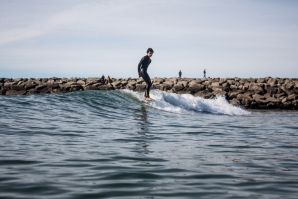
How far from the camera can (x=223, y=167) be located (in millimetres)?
5000

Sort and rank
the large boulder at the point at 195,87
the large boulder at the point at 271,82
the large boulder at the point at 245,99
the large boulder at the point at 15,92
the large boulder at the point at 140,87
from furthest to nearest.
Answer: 1. the large boulder at the point at 271,82
2. the large boulder at the point at 15,92
3. the large boulder at the point at 195,87
4. the large boulder at the point at 140,87
5. the large boulder at the point at 245,99

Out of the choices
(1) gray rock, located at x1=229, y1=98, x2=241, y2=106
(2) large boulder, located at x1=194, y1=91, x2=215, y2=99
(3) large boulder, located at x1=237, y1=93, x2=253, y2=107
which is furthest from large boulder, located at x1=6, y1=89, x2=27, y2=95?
(3) large boulder, located at x1=237, y1=93, x2=253, y2=107

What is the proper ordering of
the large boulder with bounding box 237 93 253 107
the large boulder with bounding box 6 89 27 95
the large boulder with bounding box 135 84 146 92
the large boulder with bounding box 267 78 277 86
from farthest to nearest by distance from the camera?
the large boulder with bounding box 267 78 277 86
the large boulder with bounding box 6 89 27 95
the large boulder with bounding box 135 84 146 92
the large boulder with bounding box 237 93 253 107

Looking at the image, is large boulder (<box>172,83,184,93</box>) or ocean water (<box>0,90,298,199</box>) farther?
large boulder (<box>172,83,184,93</box>)

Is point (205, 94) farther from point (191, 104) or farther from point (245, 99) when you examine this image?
point (191, 104)

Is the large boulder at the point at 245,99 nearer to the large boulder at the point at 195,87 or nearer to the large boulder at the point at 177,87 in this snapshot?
the large boulder at the point at 195,87

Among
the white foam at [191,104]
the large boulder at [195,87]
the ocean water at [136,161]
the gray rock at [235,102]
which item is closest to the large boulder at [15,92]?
the large boulder at [195,87]

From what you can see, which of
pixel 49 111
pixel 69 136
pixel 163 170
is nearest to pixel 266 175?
pixel 163 170

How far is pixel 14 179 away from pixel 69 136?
3.31 meters

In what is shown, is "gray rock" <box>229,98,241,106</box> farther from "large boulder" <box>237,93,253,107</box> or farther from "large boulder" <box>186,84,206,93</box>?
"large boulder" <box>186,84,206,93</box>

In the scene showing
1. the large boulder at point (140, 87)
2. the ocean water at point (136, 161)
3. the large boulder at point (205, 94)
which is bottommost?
the ocean water at point (136, 161)

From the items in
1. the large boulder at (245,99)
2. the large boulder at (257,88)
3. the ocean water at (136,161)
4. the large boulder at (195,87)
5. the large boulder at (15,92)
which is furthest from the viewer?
the large boulder at (15,92)

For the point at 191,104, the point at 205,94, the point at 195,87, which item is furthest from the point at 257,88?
the point at 191,104

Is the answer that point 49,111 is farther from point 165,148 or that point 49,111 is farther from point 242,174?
point 242,174
